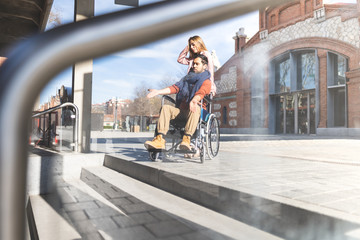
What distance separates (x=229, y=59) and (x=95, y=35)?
78 centimetres

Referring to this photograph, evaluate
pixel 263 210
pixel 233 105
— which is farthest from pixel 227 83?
pixel 263 210

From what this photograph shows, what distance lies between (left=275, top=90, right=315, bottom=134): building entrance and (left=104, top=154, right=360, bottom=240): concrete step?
296mm

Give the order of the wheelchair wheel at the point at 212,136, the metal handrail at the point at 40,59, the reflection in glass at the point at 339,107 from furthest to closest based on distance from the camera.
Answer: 1. the wheelchair wheel at the point at 212,136
2. the reflection in glass at the point at 339,107
3. the metal handrail at the point at 40,59

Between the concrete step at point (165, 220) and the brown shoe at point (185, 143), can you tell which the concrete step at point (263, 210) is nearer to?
the concrete step at point (165, 220)

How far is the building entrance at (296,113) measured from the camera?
2.48 feet

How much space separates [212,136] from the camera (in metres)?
1.14

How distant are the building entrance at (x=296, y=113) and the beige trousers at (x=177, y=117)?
0.98 feet

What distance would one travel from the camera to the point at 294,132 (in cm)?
80

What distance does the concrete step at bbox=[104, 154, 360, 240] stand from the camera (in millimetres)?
429


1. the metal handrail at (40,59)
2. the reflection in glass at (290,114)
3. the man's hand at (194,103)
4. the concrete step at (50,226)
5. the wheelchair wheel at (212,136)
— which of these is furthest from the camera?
the wheelchair wheel at (212,136)

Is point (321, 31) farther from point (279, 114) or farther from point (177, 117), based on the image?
point (177, 117)

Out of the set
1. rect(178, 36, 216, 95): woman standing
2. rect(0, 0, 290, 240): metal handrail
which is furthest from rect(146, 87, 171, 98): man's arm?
rect(0, 0, 290, 240): metal handrail

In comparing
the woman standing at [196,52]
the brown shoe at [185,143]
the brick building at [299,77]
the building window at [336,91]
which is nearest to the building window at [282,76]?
the brick building at [299,77]

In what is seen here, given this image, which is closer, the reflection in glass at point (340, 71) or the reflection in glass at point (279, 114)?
the reflection in glass at point (340, 71)
